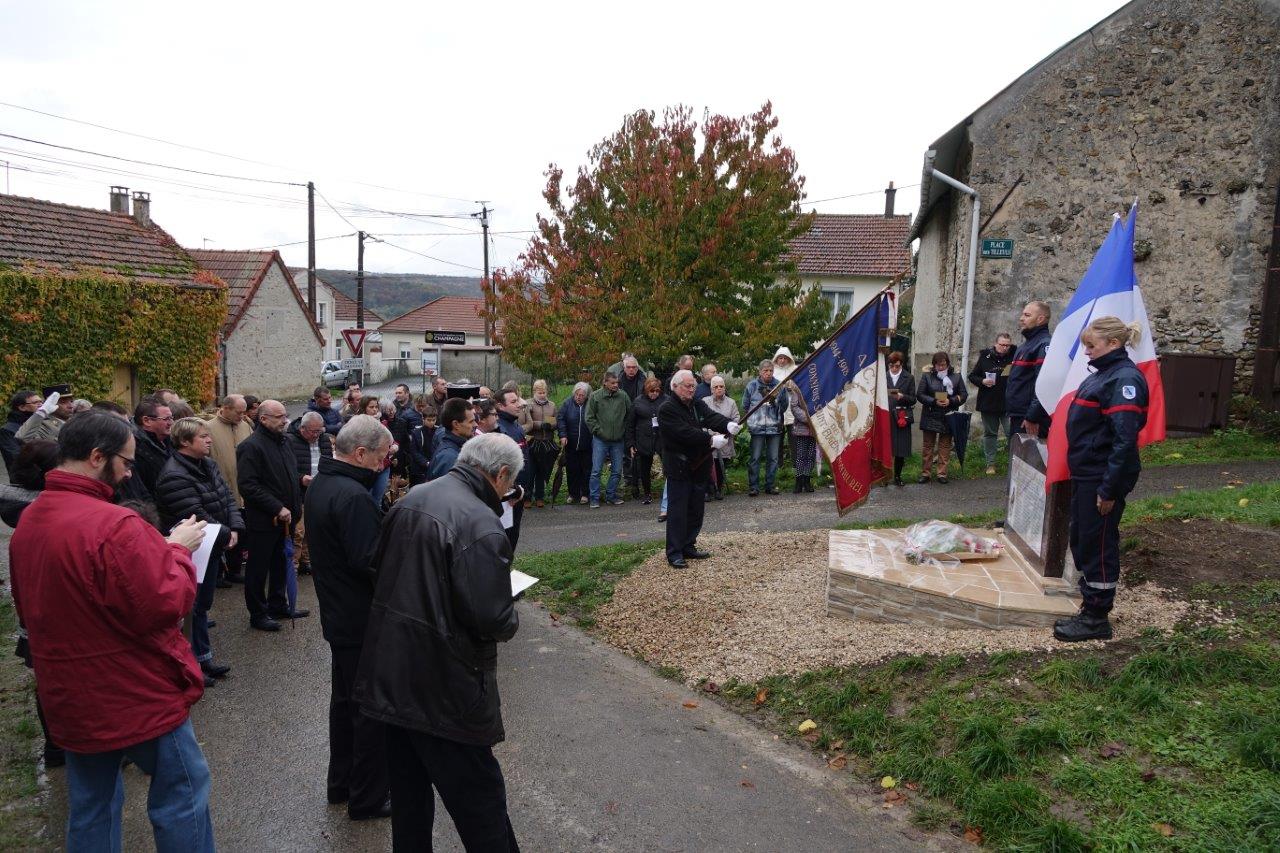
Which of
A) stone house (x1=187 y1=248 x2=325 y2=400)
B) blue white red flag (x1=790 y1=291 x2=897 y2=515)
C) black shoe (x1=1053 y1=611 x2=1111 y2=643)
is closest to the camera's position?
black shoe (x1=1053 y1=611 x2=1111 y2=643)

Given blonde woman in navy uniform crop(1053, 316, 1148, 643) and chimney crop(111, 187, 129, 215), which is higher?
chimney crop(111, 187, 129, 215)

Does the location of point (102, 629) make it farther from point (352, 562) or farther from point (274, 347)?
point (274, 347)

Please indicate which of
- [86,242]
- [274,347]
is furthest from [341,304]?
[86,242]

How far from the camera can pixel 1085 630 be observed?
5.39 m

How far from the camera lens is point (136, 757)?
3330 mm

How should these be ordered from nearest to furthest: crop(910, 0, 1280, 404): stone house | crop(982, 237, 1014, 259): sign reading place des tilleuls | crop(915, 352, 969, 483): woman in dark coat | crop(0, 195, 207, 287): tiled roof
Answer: crop(915, 352, 969, 483): woman in dark coat
crop(910, 0, 1280, 404): stone house
crop(982, 237, 1014, 259): sign reading place des tilleuls
crop(0, 195, 207, 287): tiled roof

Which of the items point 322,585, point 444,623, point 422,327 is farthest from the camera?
point 422,327

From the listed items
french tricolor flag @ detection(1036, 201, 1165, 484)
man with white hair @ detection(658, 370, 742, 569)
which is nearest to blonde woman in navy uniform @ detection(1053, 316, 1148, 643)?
french tricolor flag @ detection(1036, 201, 1165, 484)

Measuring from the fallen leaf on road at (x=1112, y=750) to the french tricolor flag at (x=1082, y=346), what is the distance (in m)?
1.95

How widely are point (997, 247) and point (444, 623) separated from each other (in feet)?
40.6

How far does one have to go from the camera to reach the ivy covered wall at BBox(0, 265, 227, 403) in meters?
17.5

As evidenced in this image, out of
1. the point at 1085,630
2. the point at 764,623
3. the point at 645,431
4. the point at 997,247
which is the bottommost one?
the point at 764,623

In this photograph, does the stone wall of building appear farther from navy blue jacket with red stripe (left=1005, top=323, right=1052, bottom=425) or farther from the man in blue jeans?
navy blue jacket with red stripe (left=1005, top=323, right=1052, bottom=425)

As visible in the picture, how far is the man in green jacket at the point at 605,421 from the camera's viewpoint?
1172 centimetres
